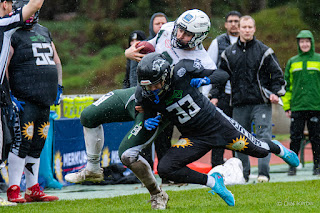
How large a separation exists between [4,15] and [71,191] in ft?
9.32

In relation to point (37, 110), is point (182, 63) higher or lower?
higher

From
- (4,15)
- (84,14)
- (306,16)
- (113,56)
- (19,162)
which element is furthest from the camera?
(84,14)

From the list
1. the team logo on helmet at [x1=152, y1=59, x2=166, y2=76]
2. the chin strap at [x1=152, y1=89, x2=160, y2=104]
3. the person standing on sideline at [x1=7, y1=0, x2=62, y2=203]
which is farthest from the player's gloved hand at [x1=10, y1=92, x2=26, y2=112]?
the team logo on helmet at [x1=152, y1=59, x2=166, y2=76]

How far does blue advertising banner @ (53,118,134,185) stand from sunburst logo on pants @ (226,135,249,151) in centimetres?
347

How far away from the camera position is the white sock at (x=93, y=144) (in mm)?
6168

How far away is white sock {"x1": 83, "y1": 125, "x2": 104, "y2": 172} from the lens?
6168 millimetres

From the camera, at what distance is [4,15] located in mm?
6184

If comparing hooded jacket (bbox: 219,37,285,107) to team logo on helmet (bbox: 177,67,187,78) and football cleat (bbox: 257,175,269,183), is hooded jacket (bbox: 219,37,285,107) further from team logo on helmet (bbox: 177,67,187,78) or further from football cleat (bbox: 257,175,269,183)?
team logo on helmet (bbox: 177,67,187,78)

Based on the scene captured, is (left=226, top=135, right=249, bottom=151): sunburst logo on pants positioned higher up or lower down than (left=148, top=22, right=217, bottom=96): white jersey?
lower down

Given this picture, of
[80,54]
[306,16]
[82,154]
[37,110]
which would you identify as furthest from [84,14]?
[37,110]

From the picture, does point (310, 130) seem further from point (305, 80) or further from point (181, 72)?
point (181, 72)

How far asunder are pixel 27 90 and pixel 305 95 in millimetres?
4633

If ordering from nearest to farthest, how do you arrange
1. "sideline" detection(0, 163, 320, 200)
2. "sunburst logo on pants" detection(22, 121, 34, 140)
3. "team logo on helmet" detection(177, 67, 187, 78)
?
"team logo on helmet" detection(177, 67, 187, 78) < "sunburst logo on pants" detection(22, 121, 34, 140) < "sideline" detection(0, 163, 320, 200)

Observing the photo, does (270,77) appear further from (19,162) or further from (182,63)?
(19,162)
